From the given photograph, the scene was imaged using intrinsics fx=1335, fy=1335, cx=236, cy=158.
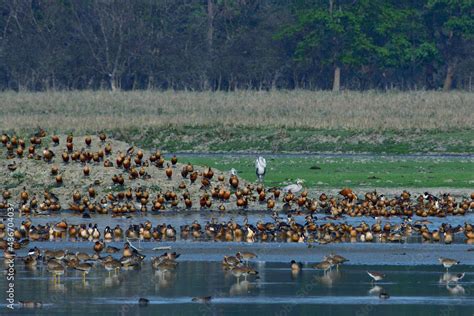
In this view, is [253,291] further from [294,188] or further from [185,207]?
[294,188]

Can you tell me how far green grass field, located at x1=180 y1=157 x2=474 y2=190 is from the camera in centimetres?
3719

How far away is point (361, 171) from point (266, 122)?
15.3m

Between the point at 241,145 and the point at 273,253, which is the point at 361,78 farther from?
the point at 273,253

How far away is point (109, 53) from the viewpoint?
330ft

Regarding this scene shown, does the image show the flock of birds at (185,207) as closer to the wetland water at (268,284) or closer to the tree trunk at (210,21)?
the wetland water at (268,284)

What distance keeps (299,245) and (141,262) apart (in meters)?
3.73

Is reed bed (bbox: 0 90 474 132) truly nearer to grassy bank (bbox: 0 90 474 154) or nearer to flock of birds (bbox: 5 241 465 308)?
grassy bank (bbox: 0 90 474 154)

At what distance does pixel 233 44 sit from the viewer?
346ft

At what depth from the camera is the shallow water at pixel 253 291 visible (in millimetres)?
19000

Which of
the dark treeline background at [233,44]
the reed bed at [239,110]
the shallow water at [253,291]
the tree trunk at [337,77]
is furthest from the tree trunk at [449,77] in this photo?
the shallow water at [253,291]

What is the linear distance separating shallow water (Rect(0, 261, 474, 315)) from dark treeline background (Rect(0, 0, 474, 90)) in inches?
2973

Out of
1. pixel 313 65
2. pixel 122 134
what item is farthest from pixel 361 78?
pixel 122 134

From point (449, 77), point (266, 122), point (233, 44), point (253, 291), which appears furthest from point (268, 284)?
point (233, 44)

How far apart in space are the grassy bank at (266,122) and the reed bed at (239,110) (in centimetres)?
4
